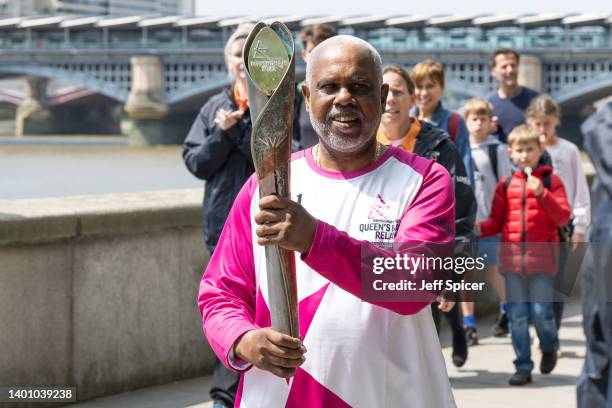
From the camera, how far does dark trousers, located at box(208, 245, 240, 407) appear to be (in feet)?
15.3

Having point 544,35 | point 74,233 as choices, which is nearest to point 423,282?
point 74,233

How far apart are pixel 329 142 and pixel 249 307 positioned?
13.3 inches

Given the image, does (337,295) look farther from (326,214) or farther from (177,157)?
(177,157)

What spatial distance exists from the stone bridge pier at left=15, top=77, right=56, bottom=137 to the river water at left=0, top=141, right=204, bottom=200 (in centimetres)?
449

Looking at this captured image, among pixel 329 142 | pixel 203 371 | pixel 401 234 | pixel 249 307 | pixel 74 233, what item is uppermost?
pixel 329 142

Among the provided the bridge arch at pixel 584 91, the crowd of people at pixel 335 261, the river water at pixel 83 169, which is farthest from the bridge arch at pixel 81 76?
the crowd of people at pixel 335 261

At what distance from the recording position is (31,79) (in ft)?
236

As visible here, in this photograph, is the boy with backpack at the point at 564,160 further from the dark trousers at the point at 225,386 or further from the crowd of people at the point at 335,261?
the crowd of people at the point at 335,261

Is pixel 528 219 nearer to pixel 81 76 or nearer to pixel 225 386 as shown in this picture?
pixel 225 386

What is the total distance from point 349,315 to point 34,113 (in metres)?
67.0

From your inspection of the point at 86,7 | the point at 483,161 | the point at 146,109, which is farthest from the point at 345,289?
the point at 86,7

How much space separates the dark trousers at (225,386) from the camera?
15.3ft

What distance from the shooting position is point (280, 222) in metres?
2.12

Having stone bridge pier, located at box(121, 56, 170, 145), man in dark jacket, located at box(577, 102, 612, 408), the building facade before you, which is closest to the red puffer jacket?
man in dark jacket, located at box(577, 102, 612, 408)
